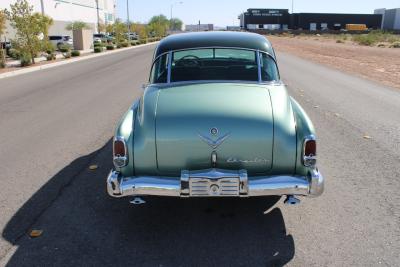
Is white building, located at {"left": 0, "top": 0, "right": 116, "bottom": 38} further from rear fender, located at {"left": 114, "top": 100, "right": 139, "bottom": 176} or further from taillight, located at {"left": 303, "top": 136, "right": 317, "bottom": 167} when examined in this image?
taillight, located at {"left": 303, "top": 136, "right": 317, "bottom": 167}

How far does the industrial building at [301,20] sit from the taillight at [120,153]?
125123mm

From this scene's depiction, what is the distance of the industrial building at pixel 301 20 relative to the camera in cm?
12223

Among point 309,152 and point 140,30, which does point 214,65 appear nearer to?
point 309,152

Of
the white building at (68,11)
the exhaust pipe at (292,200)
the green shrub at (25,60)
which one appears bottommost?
the exhaust pipe at (292,200)

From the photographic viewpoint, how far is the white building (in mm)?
60928

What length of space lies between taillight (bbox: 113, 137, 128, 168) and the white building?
158 feet

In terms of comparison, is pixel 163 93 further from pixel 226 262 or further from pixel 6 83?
pixel 6 83

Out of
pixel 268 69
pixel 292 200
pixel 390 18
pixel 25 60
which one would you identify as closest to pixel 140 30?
pixel 25 60

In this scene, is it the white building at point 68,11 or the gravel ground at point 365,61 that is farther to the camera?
the white building at point 68,11

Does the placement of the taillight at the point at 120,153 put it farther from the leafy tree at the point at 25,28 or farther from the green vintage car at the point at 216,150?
the leafy tree at the point at 25,28

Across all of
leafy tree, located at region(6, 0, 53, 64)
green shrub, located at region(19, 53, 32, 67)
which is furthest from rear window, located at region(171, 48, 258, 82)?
leafy tree, located at region(6, 0, 53, 64)

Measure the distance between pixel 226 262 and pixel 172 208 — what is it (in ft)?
3.85

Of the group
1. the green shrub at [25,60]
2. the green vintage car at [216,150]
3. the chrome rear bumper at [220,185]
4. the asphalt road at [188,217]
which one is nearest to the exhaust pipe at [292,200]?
the green vintage car at [216,150]

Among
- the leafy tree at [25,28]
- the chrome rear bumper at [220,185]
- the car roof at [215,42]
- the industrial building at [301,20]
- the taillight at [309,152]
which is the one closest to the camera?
the chrome rear bumper at [220,185]
